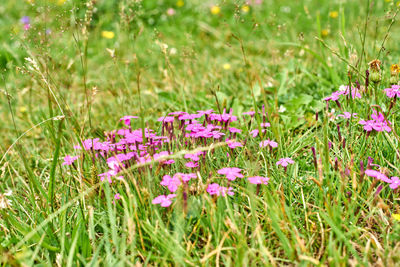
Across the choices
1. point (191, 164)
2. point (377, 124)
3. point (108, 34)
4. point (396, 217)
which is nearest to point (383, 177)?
point (396, 217)

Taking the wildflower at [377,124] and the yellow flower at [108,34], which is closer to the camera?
the wildflower at [377,124]

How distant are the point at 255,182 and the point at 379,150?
635mm

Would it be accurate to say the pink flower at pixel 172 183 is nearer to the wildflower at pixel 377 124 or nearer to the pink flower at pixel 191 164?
the pink flower at pixel 191 164

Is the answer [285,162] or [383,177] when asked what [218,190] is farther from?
[383,177]

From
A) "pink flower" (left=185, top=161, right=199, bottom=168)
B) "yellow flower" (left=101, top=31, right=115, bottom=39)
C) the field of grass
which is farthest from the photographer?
"yellow flower" (left=101, top=31, right=115, bottom=39)

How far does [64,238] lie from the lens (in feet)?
4.63

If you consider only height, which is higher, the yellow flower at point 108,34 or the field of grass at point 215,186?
the yellow flower at point 108,34

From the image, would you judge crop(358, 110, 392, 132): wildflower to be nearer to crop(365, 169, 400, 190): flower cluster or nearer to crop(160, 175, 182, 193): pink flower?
crop(365, 169, 400, 190): flower cluster

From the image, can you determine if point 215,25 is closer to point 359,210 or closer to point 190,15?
point 190,15

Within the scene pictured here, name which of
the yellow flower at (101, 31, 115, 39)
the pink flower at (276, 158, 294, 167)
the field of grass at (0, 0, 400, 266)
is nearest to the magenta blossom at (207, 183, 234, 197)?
the field of grass at (0, 0, 400, 266)

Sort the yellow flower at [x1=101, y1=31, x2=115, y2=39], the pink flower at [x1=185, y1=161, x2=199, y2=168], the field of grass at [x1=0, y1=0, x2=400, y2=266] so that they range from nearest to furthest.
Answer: the field of grass at [x1=0, y1=0, x2=400, y2=266]
the pink flower at [x1=185, y1=161, x2=199, y2=168]
the yellow flower at [x1=101, y1=31, x2=115, y2=39]

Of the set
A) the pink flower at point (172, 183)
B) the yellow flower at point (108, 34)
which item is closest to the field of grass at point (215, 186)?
the pink flower at point (172, 183)

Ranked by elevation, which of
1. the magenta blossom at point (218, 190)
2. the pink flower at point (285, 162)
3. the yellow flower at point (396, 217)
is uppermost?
the magenta blossom at point (218, 190)

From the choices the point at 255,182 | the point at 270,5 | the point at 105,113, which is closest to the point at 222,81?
the point at 105,113
